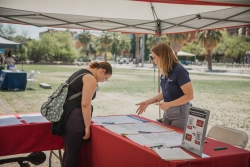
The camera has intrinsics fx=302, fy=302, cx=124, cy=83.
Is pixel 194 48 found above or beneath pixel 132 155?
above

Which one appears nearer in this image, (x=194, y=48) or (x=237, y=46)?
(x=237, y=46)

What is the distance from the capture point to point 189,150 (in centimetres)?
239

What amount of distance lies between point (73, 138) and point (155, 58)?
1.25 m

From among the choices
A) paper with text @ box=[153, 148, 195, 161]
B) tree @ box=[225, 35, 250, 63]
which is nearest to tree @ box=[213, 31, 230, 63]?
tree @ box=[225, 35, 250, 63]

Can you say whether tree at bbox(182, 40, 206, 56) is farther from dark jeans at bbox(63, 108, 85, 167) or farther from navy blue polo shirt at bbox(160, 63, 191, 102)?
dark jeans at bbox(63, 108, 85, 167)

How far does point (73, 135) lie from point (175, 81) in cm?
121

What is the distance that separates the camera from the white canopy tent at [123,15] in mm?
5254

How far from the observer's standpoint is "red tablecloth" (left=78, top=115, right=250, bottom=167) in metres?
2.27

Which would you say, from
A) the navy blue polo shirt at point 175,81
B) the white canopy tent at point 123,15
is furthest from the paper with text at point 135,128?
the white canopy tent at point 123,15

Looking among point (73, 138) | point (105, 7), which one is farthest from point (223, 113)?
point (73, 138)

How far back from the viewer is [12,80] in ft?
50.9

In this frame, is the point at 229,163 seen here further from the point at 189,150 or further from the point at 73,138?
the point at 73,138

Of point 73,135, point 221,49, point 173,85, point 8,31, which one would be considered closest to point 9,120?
point 73,135

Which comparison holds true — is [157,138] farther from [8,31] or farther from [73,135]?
[8,31]
